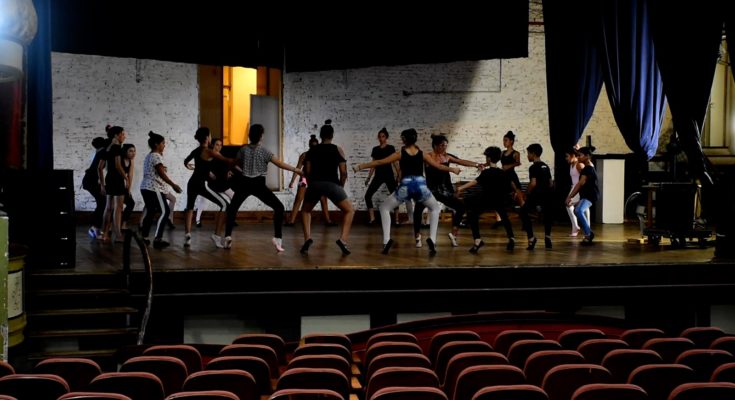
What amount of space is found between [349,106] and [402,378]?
11049mm

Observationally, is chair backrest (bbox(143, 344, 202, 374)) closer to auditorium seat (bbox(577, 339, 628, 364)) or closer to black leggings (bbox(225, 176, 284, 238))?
auditorium seat (bbox(577, 339, 628, 364))

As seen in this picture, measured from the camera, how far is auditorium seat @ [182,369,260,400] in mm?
3760

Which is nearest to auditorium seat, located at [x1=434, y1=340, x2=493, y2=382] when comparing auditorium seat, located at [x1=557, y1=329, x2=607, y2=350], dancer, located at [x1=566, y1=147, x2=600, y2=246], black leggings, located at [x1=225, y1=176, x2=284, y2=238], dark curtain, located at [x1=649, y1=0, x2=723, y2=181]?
auditorium seat, located at [x1=557, y1=329, x2=607, y2=350]

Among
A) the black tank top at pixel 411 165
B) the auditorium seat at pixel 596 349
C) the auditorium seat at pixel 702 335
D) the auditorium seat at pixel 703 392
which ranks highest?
the black tank top at pixel 411 165

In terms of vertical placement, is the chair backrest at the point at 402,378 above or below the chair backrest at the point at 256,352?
above

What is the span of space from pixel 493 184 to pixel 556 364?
484 centimetres

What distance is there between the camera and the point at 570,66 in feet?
38.9

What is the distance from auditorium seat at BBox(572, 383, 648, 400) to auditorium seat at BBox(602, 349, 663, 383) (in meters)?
0.96

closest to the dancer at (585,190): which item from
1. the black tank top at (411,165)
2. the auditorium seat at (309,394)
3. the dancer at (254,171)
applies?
the black tank top at (411,165)

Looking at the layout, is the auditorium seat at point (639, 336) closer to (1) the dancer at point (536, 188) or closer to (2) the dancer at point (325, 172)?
(2) the dancer at point (325, 172)

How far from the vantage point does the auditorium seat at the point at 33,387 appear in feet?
12.4

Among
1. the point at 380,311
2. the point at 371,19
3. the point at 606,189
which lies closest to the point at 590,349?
the point at 380,311

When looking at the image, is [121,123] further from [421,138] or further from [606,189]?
[606,189]

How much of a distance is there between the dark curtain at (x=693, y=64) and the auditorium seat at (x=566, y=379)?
5763 millimetres
